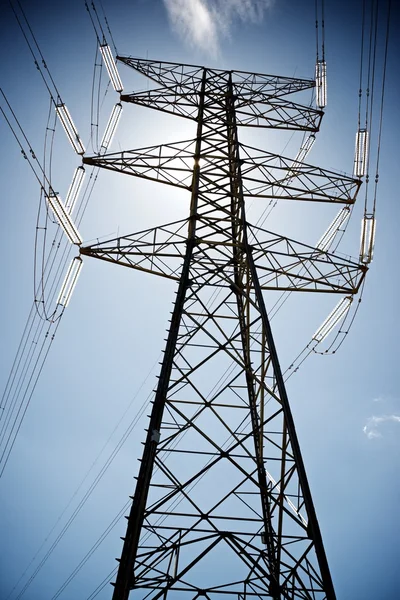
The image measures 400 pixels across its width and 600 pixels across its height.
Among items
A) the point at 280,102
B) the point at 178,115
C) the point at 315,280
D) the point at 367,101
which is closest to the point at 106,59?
the point at 178,115

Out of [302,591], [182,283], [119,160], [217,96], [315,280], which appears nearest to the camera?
[302,591]

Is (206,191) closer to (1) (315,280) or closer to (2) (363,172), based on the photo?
(1) (315,280)

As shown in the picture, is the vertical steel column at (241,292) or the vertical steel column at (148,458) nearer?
the vertical steel column at (148,458)

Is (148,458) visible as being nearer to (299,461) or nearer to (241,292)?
(299,461)

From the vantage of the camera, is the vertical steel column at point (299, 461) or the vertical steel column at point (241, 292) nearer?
the vertical steel column at point (299, 461)

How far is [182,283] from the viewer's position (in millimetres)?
9258

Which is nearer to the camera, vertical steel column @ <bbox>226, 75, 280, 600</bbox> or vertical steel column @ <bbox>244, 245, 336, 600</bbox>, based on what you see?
vertical steel column @ <bbox>244, 245, 336, 600</bbox>

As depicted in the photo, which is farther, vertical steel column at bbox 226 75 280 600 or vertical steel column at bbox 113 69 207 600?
vertical steel column at bbox 226 75 280 600

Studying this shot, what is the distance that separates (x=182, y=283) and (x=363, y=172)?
7.47m

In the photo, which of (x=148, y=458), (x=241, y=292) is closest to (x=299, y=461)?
(x=148, y=458)

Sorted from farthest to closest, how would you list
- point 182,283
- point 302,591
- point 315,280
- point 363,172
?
point 363,172, point 315,280, point 182,283, point 302,591

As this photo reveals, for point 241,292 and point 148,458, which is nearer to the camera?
point 148,458

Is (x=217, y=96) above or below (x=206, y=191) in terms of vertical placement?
above

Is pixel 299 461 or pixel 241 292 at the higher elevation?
pixel 241 292
